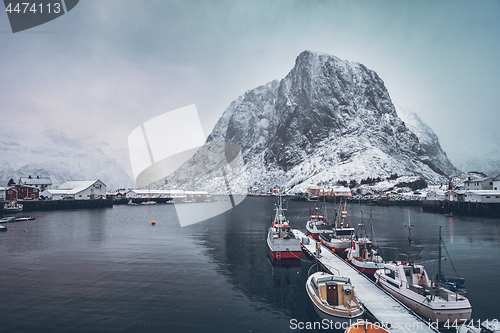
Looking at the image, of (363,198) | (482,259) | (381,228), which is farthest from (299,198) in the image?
A: (482,259)

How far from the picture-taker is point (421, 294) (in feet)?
72.3

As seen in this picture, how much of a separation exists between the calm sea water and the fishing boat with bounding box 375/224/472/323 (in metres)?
3.23

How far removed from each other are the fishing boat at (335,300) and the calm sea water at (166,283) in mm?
1147

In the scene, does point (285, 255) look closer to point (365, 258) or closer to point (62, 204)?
point (365, 258)

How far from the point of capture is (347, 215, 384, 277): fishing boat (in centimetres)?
3206

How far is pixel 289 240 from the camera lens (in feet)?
125

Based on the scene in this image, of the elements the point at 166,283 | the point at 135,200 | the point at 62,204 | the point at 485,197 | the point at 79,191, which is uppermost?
the point at 79,191

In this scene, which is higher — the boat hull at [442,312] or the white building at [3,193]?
the white building at [3,193]

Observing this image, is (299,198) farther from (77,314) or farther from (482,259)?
(77,314)

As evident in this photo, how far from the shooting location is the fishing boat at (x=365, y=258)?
32062mm

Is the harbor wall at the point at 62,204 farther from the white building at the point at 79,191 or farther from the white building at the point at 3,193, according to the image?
the white building at the point at 3,193

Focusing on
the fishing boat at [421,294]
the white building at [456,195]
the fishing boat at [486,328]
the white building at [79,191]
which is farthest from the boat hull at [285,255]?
the white building at [79,191]

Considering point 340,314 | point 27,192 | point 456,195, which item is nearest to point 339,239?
point 340,314

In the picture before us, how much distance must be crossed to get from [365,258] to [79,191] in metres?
144
